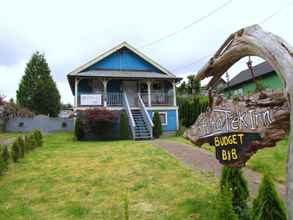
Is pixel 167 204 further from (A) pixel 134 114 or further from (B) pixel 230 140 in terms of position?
(A) pixel 134 114

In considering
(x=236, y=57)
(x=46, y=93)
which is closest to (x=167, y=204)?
(x=236, y=57)

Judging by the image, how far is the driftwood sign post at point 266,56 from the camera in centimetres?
201

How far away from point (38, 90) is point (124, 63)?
15898mm

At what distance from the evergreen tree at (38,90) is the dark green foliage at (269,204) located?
32208mm

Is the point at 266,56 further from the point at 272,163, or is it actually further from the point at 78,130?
the point at 78,130

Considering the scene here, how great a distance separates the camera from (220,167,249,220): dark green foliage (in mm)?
4261

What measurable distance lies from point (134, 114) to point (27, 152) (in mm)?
8571

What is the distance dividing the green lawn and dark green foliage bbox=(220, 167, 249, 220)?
23.5 inches

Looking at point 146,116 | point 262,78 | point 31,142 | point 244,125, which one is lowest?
point 31,142

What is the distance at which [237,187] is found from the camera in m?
4.37

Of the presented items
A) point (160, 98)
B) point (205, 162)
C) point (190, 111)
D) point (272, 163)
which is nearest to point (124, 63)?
point (160, 98)

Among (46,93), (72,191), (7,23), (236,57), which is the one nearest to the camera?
(236,57)

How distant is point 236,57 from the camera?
2732 mm

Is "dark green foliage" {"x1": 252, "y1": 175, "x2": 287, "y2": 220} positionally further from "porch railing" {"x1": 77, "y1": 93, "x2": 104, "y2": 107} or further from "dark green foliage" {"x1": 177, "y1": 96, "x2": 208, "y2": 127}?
"dark green foliage" {"x1": 177, "y1": 96, "x2": 208, "y2": 127}
